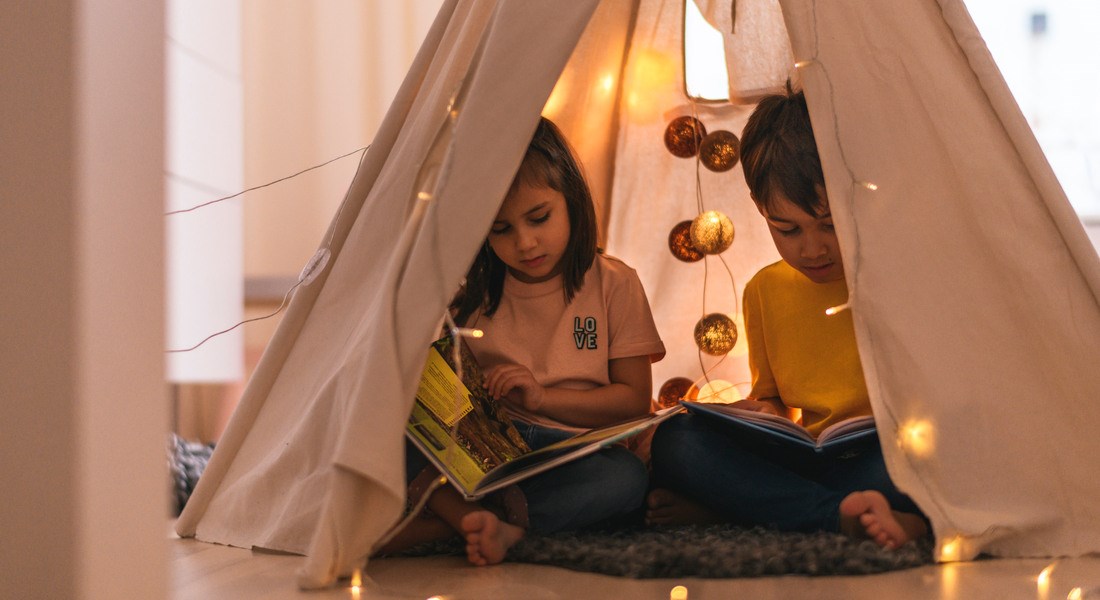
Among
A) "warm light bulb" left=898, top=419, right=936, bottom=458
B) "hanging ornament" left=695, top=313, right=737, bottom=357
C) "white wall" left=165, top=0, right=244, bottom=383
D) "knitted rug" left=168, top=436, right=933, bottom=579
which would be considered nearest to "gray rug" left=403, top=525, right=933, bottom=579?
"knitted rug" left=168, top=436, right=933, bottom=579

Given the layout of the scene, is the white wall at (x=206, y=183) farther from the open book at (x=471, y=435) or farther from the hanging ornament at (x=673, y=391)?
the open book at (x=471, y=435)

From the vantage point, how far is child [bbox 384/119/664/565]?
142 centimetres

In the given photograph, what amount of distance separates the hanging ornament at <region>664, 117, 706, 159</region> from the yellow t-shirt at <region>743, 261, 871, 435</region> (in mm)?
306

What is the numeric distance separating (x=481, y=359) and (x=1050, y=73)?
1.78m

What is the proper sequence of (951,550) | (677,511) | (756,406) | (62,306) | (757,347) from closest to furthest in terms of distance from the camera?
(62,306)
(951,550)
(677,511)
(756,406)
(757,347)

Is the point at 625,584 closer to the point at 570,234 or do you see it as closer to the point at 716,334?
the point at 570,234

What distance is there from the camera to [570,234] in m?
1.57

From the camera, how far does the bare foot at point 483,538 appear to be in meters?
1.18

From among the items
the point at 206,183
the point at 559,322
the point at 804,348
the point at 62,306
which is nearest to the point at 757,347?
the point at 804,348

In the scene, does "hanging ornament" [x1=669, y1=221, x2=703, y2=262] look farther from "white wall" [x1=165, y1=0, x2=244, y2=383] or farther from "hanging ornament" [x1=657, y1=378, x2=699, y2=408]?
"white wall" [x1=165, y1=0, x2=244, y2=383]

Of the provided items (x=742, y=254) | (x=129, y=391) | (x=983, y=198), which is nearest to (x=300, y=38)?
(x=742, y=254)

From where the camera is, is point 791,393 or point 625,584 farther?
point 791,393

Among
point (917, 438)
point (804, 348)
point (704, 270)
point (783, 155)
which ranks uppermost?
point (783, 155)

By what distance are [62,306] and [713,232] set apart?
4.00ft
